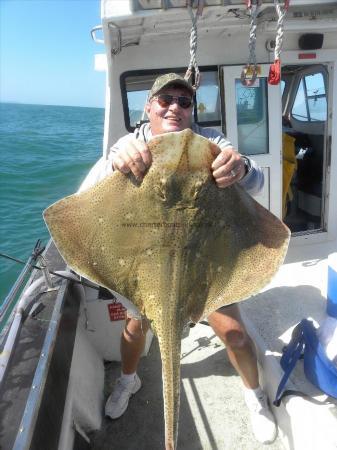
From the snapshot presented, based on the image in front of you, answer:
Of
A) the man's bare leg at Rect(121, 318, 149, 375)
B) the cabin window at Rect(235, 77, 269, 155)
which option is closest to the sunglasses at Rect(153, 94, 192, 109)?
the man's bare leg at Rect(121, 318, 149, 375)

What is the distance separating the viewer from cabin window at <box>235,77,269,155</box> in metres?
4.87

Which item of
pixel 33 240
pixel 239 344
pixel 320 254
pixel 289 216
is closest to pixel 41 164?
pixel 33 240

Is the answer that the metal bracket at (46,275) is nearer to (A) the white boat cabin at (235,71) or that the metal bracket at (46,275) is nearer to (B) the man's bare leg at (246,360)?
(B) the man's bare leg at (246,360)

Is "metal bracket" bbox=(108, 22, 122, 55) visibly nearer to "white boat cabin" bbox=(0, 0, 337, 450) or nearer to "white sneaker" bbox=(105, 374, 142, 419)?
"white boat cabin" bbox=(0, 0, 337, 450)

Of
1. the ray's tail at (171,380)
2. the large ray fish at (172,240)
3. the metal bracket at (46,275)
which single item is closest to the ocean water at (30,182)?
the metal bracket at (46,275)

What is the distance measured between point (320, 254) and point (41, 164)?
1597cm

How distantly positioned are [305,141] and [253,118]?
2984 mm

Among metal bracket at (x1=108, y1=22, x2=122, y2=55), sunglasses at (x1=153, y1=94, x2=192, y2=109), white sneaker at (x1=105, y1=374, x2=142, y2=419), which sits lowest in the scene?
white sneaker at (x1=105, y1=374, x2=142, y2=419)

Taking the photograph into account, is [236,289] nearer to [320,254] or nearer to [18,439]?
[18,439]

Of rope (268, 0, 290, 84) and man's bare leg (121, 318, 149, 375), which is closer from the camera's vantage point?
rope (268, 0, 290, 84)

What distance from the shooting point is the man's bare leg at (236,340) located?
9.58 feet

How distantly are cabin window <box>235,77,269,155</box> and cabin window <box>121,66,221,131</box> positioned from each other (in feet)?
0.99

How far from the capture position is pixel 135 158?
175cm

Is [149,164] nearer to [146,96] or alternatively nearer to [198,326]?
[198,326]
